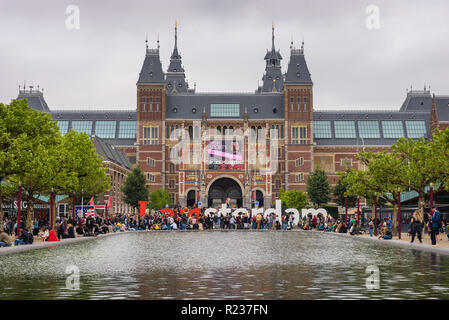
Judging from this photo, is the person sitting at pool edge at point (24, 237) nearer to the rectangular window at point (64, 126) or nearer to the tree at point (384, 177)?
the tree at point (384, 177)

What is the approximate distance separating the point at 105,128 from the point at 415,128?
55.3 metres

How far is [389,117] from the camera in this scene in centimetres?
11769

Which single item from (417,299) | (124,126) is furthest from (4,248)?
(124,126)

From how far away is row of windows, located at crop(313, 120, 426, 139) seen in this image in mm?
115312

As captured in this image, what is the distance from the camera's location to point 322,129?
116m

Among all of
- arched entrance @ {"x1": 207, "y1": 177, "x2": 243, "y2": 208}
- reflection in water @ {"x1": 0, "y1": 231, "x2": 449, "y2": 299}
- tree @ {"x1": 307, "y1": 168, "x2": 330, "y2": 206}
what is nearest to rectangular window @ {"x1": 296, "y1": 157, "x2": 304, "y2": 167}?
arched entrance @ {"x1": 207, "y1": 177, "x2": 243, "y2": 208}

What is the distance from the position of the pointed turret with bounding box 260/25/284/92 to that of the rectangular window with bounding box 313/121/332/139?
878 inches

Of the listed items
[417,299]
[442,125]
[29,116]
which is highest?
[442,125]

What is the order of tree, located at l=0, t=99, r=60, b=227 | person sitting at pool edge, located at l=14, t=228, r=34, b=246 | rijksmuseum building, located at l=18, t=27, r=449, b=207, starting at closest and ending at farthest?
person sitting at pool edge, located at l=14, t=228, r=34, b=246, tree, located at l=0, t=99, r=60, b=227, rijksmuseum building, located at l=18, t=27, r=449, b=207

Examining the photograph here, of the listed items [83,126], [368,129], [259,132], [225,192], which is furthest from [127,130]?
[368,129]

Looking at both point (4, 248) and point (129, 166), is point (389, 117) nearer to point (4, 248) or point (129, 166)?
point (129, 166)

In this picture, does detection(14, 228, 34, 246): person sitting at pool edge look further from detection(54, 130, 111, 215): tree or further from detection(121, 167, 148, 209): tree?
detection(121, 167, 148, 209): tree

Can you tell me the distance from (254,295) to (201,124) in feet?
334

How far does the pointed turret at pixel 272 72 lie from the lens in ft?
456
